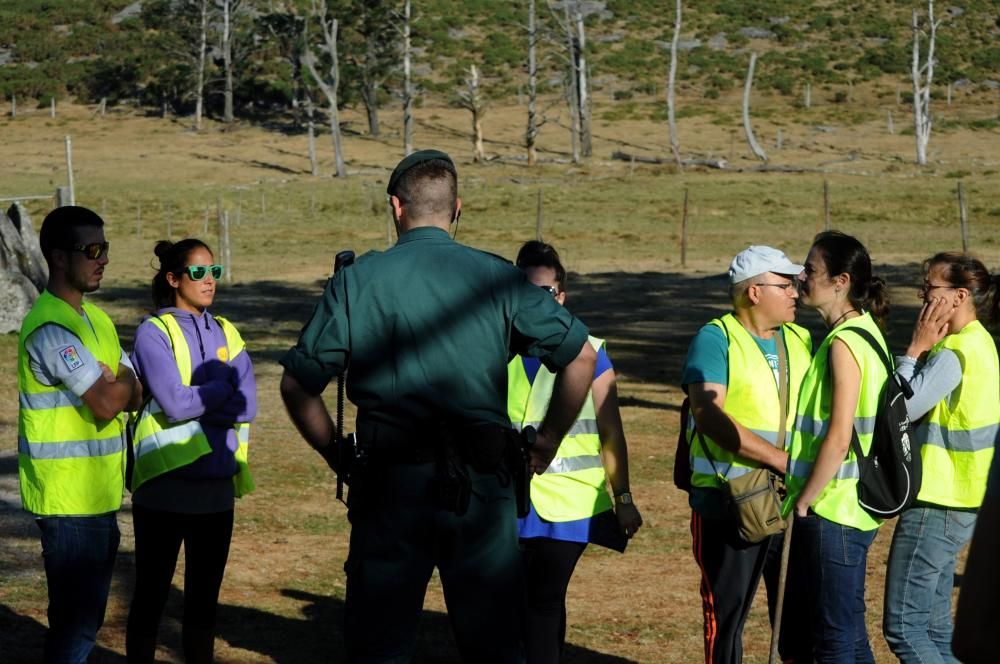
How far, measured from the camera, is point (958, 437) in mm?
4613

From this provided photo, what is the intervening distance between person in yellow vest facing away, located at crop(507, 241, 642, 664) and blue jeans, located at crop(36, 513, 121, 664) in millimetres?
1397

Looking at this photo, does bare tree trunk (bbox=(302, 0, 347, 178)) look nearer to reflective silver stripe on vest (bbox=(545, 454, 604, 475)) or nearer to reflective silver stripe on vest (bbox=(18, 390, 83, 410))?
reflective silver stripe on vest (bbox=(545, 454, 604, 475))

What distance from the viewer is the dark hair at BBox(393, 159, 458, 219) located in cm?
371

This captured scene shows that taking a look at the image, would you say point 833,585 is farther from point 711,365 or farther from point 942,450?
point 711,365

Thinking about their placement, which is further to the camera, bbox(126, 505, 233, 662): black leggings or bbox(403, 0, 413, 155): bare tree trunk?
bbox(403, 0, 413, 155): bare tree trunk

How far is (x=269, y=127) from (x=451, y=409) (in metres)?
59.1

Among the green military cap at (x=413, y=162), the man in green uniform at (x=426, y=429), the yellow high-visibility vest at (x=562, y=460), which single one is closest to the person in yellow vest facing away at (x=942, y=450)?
the yellow high-visibility vest at (x=562, y=460)

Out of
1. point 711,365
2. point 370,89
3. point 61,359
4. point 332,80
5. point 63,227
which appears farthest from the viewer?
point 370,89

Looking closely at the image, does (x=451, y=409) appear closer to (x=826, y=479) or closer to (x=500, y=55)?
(x=826, y=479)

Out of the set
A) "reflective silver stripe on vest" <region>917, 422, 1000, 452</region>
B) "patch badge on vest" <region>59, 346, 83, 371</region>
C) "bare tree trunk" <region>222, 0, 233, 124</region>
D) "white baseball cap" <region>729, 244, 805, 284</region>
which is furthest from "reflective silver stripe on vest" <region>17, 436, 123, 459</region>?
"bare tree trunk" <region>222, 0, 233, 124</region>

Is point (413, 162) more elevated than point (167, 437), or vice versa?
point (413, 162)

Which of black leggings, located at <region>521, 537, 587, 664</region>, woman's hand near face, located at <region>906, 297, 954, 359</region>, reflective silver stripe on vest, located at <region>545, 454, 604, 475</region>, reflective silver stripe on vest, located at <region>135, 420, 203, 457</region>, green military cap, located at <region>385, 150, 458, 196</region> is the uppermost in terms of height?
green military cap, located at <region>385, 150, 458, 196</region>

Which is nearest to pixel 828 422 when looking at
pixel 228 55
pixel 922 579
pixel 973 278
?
pixel 922 579

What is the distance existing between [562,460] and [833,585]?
3.30 feet
